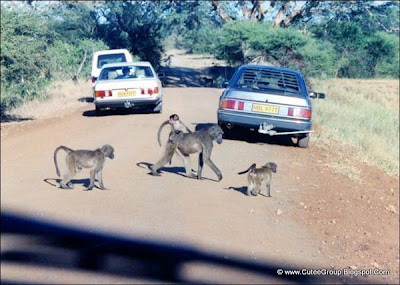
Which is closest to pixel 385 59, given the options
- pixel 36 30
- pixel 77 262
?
pixel 36 30

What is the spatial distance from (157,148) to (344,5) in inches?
901

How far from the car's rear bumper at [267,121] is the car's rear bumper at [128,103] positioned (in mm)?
1328

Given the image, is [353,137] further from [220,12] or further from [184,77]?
[220,12]

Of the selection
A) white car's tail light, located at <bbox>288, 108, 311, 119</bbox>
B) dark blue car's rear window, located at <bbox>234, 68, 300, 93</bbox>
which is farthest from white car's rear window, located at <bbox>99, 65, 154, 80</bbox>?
white car's tail light, located at <bbox>288, 108, 311, 119</bbox>

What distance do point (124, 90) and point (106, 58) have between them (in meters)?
2.52

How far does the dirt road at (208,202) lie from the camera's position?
132 inches

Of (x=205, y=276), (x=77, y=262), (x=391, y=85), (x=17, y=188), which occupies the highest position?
(x=17, y=188)

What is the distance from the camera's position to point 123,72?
10180 millimetres

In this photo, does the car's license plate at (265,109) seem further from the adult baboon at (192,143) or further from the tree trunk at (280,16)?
the tree trunk at (280,16)

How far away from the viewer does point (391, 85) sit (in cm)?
3183

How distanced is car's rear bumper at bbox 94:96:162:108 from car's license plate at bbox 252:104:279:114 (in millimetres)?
1719

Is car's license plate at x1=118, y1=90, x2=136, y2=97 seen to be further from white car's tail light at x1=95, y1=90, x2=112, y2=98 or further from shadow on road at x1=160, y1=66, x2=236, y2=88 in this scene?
shadow on road at x1=160, y1=66, x2=236, y2=88

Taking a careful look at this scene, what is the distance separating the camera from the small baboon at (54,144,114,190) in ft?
13.1

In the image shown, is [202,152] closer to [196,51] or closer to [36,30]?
[36,30]
